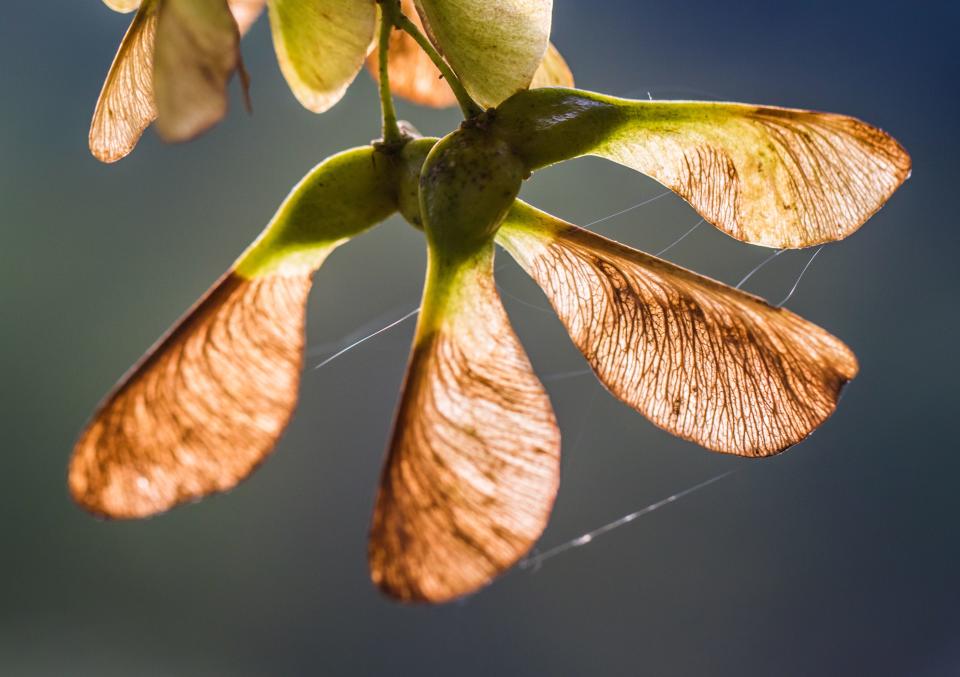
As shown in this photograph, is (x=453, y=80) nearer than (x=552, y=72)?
Yes

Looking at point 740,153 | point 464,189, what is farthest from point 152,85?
point 740,153

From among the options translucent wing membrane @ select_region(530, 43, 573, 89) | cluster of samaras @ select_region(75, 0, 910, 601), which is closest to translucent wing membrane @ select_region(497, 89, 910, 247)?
cluster of samaras @ select_region(75, 0, 910, 601)

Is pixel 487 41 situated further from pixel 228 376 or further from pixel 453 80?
pixel 228 376

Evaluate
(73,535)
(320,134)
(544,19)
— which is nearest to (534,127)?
(544,19)

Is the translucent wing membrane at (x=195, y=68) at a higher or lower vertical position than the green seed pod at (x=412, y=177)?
higher

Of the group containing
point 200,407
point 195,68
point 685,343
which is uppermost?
point 195,68

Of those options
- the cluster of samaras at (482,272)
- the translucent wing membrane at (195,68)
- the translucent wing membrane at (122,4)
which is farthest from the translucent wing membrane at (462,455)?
the translucent wing membrane at (122,4)

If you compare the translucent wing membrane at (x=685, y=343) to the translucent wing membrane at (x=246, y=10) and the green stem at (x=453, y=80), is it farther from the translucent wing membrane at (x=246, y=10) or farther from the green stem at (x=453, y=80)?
the translucent wing membrane at (x=246, y=10)
